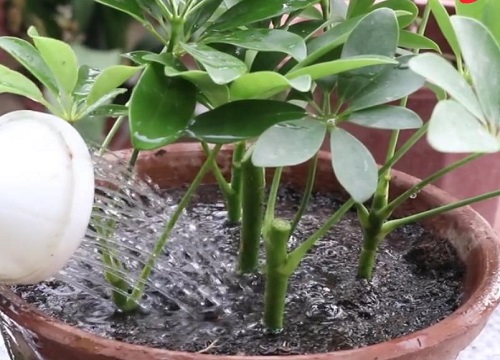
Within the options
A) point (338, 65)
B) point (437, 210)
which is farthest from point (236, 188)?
point (338, 65)

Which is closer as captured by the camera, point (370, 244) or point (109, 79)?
point (109, 79)

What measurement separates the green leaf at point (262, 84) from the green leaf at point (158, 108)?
28mm

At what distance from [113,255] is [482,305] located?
25cm

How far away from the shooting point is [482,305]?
0.50 m

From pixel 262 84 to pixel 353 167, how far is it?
63 millimetres

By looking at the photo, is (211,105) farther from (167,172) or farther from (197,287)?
(167,172)

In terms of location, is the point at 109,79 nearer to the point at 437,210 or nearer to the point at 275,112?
the point at 275,112

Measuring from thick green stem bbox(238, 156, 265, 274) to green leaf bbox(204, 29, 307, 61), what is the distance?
0.35ft

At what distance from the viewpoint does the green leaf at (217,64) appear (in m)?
0.37

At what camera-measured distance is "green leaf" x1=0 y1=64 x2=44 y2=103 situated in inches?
16.8

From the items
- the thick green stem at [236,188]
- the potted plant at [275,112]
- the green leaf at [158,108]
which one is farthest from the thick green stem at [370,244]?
the green leaf at [158,108]

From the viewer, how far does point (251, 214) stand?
572mm

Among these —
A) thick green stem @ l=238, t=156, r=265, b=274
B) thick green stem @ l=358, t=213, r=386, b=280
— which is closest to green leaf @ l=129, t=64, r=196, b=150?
thick green stem @ l=238, t=156, r=265, b=274

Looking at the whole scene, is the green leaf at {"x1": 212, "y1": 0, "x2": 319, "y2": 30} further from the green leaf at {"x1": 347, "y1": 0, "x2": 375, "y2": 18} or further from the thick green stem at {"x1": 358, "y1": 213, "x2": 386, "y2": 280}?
the thick green stem at {"x1": 358, "y1": 213, "x2": 386, "y2": 280}
